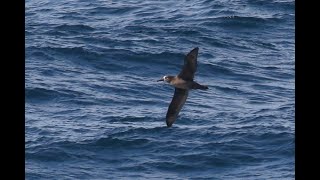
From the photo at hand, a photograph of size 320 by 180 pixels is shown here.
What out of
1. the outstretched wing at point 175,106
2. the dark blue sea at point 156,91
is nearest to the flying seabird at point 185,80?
the outstretched wing at point 175,106

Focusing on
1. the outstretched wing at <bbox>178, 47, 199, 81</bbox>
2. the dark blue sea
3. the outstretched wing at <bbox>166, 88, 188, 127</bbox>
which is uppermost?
the outstretched wing at <bbox>178, 47, 199, 81</bbox>

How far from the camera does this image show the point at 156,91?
93.5 feet

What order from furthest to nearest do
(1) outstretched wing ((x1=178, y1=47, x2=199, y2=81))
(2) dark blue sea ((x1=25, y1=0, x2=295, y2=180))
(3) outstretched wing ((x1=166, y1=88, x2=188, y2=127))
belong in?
1. (2) dark blue sea ((x1=25, y1=0, x2=295, y2=180))
2. (3) outstretched wing ((x1=166, y1=88, x2=188, y2=127))
3. (1) outstretched wing ((x1=178, y1=47, x2=199, y2=81))

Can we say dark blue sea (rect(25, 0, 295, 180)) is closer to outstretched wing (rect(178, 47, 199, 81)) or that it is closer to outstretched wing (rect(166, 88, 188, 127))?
outstretched wing (rect(166, 88, 188, 127))

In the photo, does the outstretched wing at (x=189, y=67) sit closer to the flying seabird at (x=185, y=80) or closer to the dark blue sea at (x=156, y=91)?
the flying seabird at (x=185, y=80)

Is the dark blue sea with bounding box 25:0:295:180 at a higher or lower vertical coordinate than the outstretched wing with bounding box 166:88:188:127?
lower

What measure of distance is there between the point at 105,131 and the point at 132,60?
656 centimetres

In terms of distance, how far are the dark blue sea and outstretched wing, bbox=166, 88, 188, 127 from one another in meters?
9.32

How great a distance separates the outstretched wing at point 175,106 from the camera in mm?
11798

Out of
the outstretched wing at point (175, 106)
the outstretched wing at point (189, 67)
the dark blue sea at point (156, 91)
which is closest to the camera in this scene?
the outstretched wing at point (189, 67)

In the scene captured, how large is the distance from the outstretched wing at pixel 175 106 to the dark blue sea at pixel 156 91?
9320 millimetres

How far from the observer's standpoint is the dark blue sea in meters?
23.0

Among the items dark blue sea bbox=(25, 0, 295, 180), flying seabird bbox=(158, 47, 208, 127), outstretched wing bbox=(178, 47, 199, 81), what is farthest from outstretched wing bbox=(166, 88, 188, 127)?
dark blue sea bbox=(25, 0, 295, 180)
